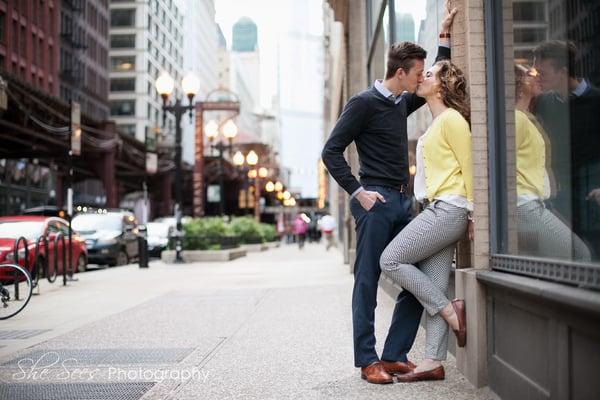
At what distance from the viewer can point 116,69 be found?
8962cm

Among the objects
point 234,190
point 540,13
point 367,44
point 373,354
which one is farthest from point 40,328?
point 234,190

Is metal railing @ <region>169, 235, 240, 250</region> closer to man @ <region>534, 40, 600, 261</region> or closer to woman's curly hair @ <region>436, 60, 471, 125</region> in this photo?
woman's curly hair @ <region>436, 60, 471, 125</region>

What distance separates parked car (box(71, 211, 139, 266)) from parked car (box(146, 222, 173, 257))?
427cm

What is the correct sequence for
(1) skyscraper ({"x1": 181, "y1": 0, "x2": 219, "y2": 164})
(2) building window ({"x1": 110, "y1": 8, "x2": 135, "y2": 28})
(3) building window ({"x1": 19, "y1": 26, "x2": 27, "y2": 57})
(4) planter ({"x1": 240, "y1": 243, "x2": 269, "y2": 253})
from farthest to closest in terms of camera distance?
1. (2) building window ({"x1": 110, "y1": 8, "x2": 135, "y2": 28})
2. (3) building window ({"x1": 19, "y1": 26, "x2": 27, "y2": 57})
3. (1) skyscraper ({"x1": 181, "y1": 0, "x2": 219, "y2": 164})
4. (4) planter ({"x1": 240, "y1": 243, "x2": 269, "y2": 253})

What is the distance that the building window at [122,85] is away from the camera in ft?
302

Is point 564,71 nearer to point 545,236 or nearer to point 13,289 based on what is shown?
point 545,236

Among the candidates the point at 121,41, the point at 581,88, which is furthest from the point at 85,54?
the point at 581,88

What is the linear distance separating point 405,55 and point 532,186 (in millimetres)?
1222

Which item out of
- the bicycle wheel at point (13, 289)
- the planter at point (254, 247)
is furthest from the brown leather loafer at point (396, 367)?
the planter at point (254, 247)

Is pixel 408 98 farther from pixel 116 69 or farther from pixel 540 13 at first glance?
pixel 116 69

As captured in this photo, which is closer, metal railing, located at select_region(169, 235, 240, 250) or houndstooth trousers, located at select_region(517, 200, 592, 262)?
houndstooth trousers, located at select_region(517, 200, 592, 262)

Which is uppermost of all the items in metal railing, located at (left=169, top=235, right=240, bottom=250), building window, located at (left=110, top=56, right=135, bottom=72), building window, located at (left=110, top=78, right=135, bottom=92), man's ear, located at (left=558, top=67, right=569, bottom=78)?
building window, located at (left=110, top=56, right=135, bottom=72)

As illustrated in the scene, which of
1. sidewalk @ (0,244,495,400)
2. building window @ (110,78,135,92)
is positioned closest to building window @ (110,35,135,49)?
building window @ (110,78,135,92)

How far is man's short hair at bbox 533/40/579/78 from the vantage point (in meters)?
3.55
